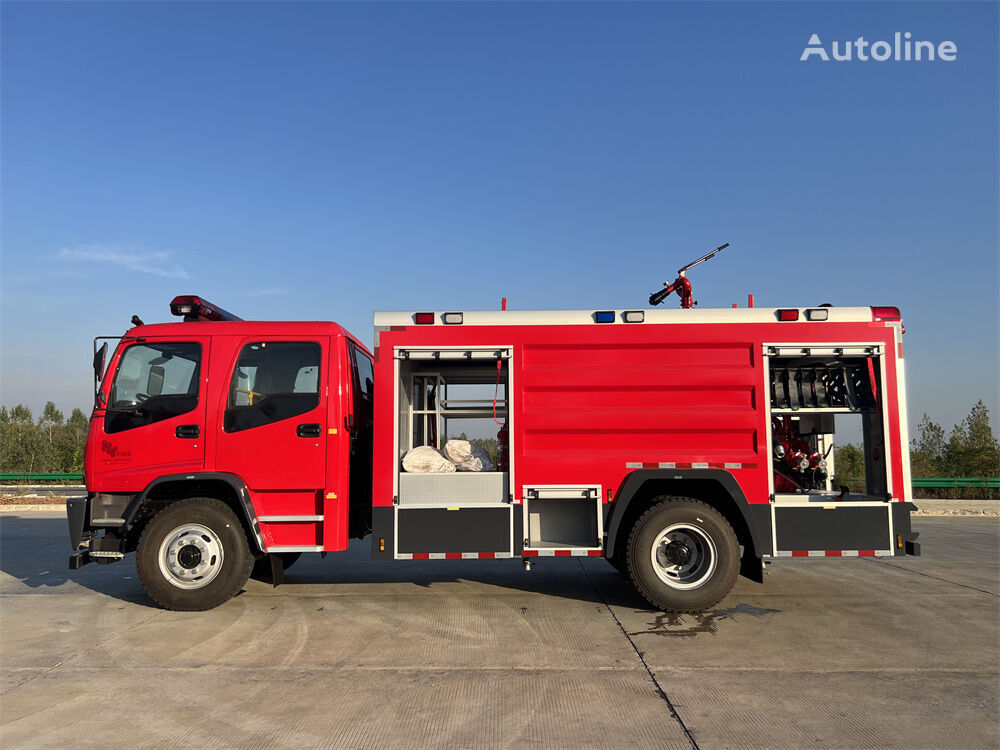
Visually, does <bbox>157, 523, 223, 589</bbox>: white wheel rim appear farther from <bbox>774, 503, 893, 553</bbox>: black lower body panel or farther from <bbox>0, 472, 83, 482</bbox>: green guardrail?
<bbox>0, 472, 83, 482</bbox>: green guardrail

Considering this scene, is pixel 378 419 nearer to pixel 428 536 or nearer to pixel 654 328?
pixel 428 536

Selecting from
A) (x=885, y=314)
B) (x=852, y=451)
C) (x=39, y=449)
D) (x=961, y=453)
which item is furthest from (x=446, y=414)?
(x=39, y=449)

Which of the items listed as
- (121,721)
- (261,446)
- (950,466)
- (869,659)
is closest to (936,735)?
(869,659)

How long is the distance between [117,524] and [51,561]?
416cm

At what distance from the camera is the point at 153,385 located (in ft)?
19.1

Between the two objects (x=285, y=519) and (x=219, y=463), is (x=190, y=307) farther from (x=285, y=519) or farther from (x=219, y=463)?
(x=285, y=519)

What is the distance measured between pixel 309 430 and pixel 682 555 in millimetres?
3527

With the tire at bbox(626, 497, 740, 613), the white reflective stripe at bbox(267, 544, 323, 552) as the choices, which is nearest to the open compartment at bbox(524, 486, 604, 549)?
the tire at bbox(626, 497, 740, 613)

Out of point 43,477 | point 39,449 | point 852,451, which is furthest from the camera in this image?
point 39,449

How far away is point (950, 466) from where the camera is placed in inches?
843

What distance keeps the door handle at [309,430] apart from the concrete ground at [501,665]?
63.4 inches

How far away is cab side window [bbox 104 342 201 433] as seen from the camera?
5680 mm

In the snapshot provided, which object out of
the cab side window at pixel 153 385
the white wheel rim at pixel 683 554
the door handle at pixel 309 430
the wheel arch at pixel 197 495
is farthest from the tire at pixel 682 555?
the cab side window at pixel 153 385

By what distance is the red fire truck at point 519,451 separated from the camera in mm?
5578
